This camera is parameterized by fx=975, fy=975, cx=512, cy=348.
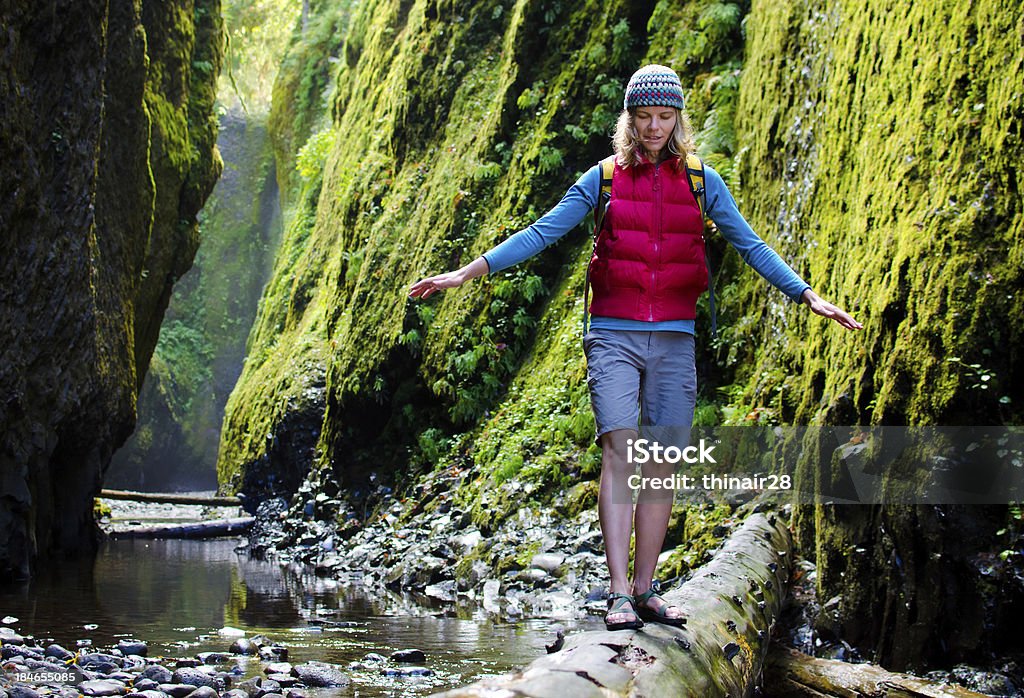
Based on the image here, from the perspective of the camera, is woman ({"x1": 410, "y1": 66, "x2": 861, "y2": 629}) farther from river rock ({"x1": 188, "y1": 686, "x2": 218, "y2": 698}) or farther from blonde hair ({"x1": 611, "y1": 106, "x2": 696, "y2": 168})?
river rock ({"x1": 188, "y1": 686, "x2": 218, "y2": 698})

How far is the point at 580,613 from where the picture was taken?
777 cm

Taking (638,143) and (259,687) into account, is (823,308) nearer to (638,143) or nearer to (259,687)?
(638,143)

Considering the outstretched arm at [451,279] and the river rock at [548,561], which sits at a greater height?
the outstretched arm at [451,279]

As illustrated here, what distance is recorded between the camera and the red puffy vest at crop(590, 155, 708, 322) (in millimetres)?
3908

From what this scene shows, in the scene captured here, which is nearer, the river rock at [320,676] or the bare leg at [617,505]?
the bare leg at [617,505]

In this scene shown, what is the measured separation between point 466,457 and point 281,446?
308 inches

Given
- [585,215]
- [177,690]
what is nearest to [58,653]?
[177,690]

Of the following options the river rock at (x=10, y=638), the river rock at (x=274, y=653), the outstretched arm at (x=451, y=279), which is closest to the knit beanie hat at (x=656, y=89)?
the outstretched arm at (x=451, y=279)

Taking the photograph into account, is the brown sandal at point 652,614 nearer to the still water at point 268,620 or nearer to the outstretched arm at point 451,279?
the outstretched arm at point 451,279

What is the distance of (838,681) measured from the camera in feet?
16.1

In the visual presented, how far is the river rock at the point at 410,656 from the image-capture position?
6.03 meters

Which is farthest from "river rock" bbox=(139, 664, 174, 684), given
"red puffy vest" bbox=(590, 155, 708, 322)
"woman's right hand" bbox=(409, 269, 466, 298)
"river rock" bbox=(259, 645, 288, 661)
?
"red puffy vest" bbox=(590, 155, 708, 322)

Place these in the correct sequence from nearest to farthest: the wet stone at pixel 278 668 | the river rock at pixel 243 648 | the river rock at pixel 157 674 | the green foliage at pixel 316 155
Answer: the river rock at pixel 157 674
the wet stone at pixel 278 668
the river rock at pixel 243 648
the green foliage at pixel 316 155

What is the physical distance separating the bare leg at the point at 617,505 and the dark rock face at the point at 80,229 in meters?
7.32
